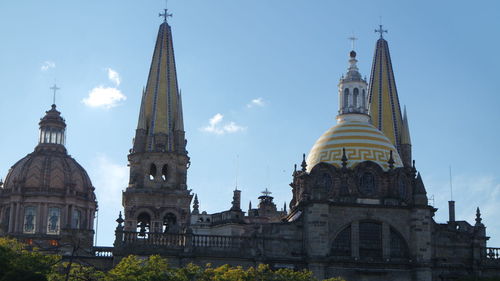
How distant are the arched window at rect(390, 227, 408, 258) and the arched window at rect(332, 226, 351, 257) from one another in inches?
127

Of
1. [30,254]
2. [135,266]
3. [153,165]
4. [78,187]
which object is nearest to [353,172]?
[153,165]

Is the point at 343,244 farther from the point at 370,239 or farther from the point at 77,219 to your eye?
the point at 77,219

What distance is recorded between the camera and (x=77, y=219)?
9244 centimetres

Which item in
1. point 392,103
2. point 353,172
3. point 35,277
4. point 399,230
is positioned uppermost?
point 392,103

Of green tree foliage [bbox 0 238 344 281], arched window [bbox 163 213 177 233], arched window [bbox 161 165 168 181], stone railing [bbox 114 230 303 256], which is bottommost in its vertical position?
green tree foliage [bbox 0 238 344 281]

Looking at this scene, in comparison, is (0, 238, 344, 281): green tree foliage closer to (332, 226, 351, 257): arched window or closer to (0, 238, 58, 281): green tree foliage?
(0, 238, 58, 281): green tree foliage

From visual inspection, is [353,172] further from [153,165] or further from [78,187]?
[78,187]

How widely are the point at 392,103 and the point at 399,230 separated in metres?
18.0

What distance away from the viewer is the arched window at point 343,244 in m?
67.4

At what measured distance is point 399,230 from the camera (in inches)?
2694

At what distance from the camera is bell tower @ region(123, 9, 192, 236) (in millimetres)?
76500

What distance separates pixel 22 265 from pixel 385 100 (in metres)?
42.9

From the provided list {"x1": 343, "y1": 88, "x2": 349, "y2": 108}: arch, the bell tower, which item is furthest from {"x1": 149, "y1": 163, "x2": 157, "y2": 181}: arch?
{"x1": 343, "y1": 88, "x2": 349, "y2": 108}: arch

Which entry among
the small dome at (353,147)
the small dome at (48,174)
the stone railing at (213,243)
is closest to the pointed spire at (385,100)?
the small dome at (353,147)
